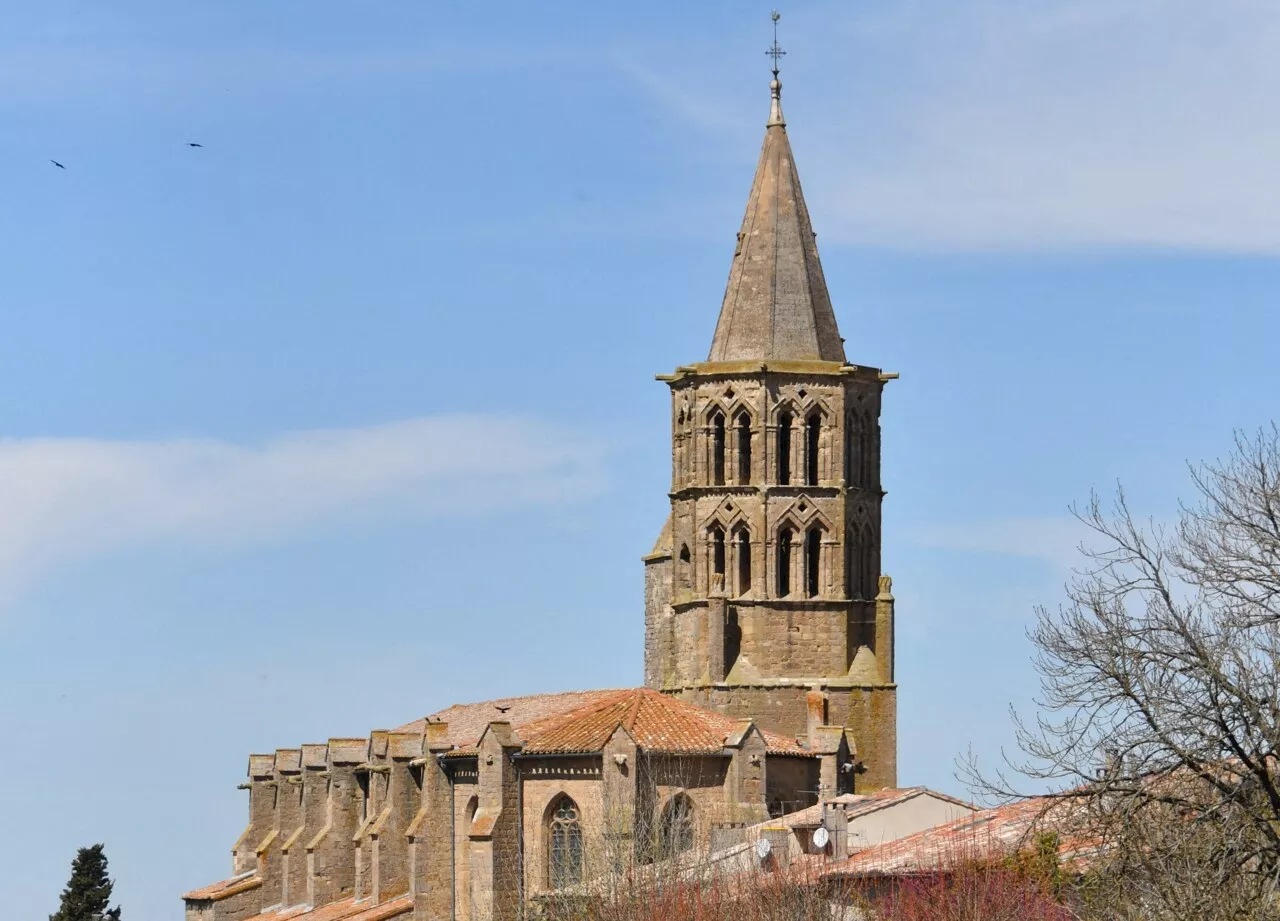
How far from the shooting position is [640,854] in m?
57.4

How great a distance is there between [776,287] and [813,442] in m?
3.74

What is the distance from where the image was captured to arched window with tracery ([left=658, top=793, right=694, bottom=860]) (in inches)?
2331

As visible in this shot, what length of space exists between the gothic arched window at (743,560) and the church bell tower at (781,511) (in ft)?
0.11

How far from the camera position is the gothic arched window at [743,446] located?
7025 cm

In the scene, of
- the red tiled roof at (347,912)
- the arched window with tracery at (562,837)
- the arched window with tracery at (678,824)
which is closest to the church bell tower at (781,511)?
the arched window with tracery at (678,824)

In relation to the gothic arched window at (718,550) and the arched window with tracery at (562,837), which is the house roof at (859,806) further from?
the gothic arched window at (718,550)

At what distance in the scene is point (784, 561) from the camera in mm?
70438

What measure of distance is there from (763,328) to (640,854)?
16.9 m

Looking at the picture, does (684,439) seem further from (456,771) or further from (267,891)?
(267,891)

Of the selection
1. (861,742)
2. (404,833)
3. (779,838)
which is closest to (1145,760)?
(779,838)

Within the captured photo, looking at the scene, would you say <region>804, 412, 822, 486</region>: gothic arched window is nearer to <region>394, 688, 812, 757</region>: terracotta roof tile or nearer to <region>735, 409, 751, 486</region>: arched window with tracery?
<region>735, 409, 751, 486</region>: arched window with tracery

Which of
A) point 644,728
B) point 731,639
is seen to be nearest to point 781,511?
point 731,639

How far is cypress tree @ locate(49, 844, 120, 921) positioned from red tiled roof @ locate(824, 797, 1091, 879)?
33.2 metres

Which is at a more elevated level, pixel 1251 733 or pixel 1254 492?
pixel 1254 492
